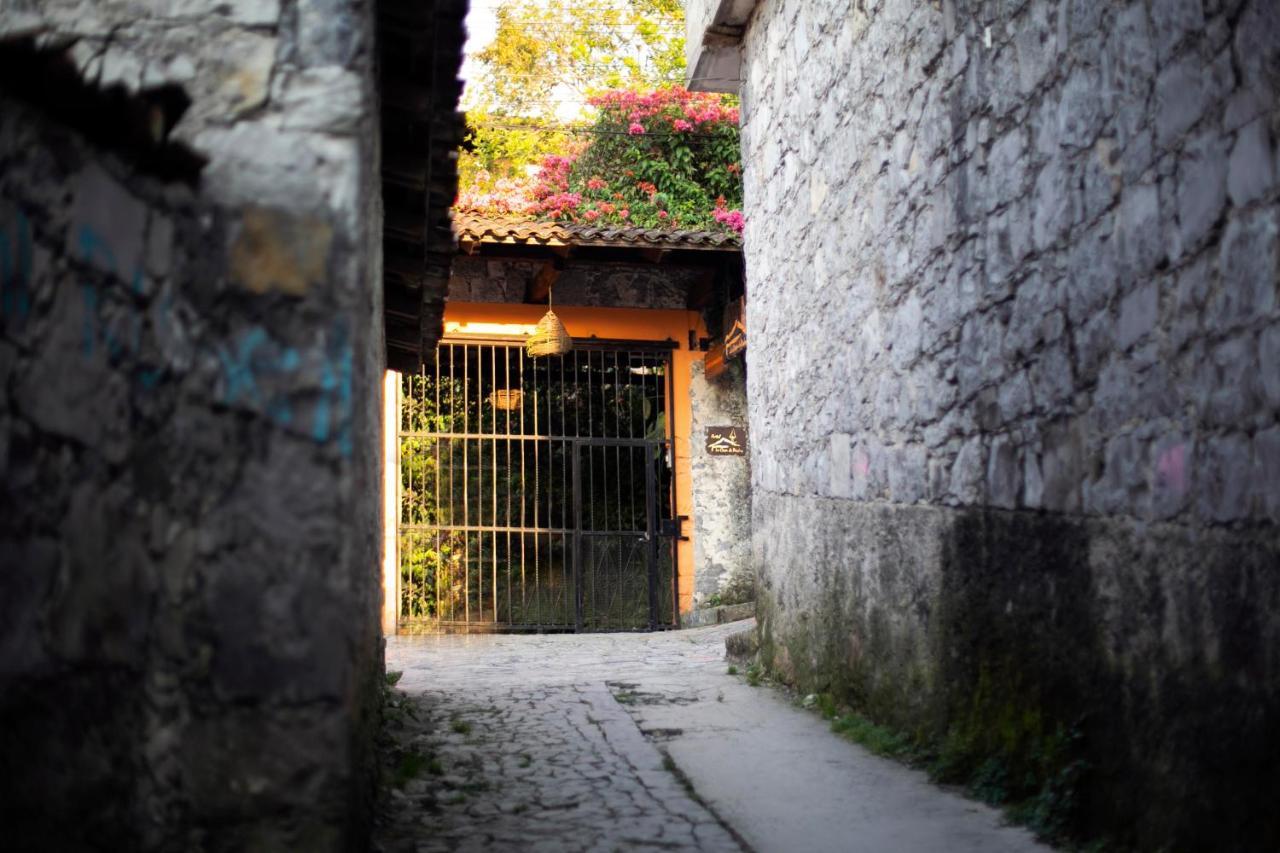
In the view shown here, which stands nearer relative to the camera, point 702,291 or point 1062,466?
point 1062,466

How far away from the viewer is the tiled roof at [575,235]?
10.3m

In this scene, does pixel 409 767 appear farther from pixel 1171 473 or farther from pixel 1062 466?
pixel 1171 473

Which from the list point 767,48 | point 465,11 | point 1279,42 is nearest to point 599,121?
point 767,48

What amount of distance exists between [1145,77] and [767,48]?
451 centimetres

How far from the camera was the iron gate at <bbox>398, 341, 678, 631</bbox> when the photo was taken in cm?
1103

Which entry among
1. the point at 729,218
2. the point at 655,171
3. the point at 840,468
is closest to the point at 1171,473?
the point at 840,468

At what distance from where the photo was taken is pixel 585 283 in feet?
38.2

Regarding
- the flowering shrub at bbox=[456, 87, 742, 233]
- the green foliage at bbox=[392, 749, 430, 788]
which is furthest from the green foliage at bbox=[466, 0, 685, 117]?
the green foliage at bbox=[392, 749, 430, 788]

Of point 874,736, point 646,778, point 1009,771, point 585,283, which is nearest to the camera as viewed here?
point 1009,771

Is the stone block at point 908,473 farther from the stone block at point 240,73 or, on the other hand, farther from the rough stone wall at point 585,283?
the rough stone wall at point 585,283

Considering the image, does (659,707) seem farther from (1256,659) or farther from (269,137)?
(269,137)

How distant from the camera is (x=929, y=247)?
4918mm

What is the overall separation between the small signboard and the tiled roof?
1.76 metres

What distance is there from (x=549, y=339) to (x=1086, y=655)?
7509 mm
